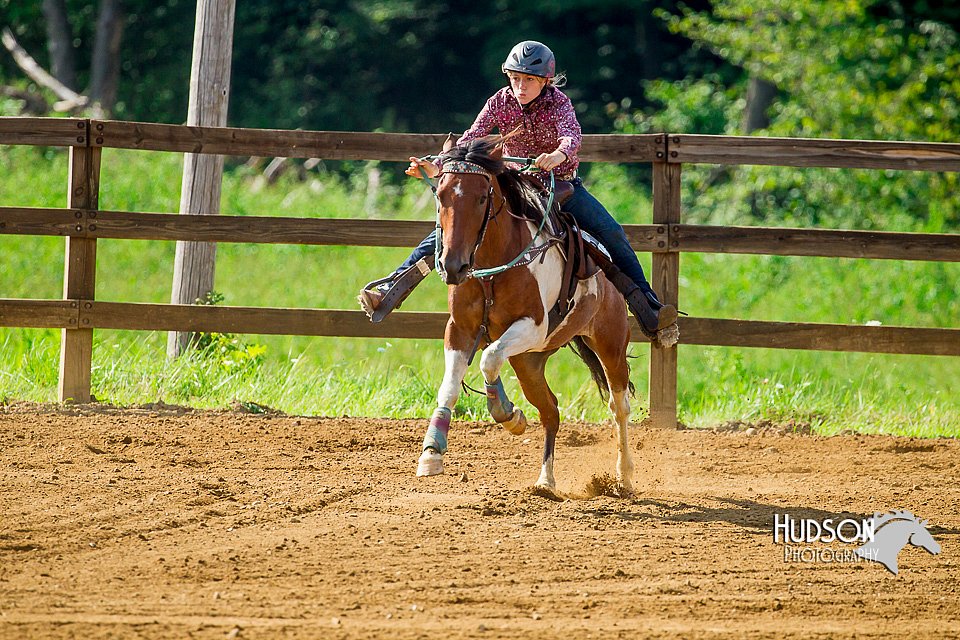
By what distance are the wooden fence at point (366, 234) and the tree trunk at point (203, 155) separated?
0.81m

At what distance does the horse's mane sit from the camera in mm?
6156

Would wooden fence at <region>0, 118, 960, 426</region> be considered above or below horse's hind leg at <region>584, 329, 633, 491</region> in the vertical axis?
above

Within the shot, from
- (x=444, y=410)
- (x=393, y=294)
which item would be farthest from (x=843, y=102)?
(x=444, y=410)

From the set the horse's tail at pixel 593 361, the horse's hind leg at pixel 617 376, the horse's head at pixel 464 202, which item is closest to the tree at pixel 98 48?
the horse's tail at pixel 593 361

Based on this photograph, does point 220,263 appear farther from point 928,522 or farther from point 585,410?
point 928,522

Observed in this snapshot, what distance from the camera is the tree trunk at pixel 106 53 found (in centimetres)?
2898

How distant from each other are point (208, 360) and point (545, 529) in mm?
4732

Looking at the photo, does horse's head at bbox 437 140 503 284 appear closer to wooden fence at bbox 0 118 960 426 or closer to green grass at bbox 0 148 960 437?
wooden fence at bbox 0 118 960 426

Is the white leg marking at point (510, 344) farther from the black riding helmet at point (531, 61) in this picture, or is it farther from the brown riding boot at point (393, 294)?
the black riding helmet at point (531, 61)

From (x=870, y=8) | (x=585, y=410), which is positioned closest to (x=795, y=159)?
(x=585, y=410)

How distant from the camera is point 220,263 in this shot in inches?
648

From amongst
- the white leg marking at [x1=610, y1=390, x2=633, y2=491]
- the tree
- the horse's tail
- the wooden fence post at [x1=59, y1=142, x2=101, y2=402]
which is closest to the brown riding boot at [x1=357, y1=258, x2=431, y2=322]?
the horse's tail

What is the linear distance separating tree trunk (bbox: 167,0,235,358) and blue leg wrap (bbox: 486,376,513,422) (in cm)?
418

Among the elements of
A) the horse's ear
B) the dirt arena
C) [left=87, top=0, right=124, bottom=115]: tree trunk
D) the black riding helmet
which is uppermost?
[left=87, top=0, right=124, bottom=115]: tree trunk
